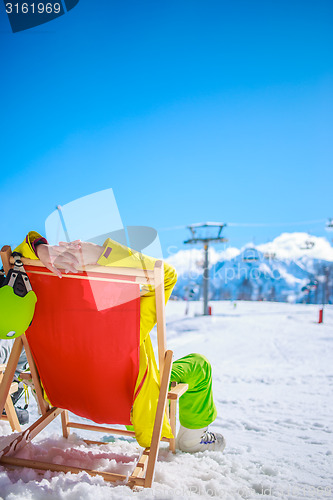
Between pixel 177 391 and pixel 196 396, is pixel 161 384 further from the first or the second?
pixel 196 396

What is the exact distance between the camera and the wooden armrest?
1.65m

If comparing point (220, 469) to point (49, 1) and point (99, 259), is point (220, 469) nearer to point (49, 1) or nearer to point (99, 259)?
point (99, 259)

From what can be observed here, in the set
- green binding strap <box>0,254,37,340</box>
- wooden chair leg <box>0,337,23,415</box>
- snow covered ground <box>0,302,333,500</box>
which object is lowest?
snow covered ground <box>0,302,333,500</box>

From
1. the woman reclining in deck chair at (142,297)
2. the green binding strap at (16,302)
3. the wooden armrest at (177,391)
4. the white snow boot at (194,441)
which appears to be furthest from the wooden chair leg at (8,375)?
the white snow boot at (194,441)

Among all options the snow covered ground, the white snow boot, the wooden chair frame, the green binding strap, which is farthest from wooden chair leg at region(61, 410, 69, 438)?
the green binding strap

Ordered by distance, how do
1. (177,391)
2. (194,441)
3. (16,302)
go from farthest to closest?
(194,441)
(177,391)
(16,302)

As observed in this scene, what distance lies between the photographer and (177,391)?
5.60ft

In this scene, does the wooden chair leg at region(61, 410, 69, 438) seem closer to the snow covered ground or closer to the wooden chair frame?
the snow covered ground

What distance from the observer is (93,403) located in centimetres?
166

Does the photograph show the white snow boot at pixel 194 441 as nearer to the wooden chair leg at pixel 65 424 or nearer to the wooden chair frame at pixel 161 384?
the wooden chair frame at pixel 161 384

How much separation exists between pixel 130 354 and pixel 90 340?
7.3 inches

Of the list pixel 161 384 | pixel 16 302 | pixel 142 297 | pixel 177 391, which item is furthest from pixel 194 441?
pixel 16 302

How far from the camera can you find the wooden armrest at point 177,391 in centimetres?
165

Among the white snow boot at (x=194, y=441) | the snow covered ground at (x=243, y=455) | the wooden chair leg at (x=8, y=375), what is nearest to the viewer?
the snow covered ground at (x=243, y=455)
